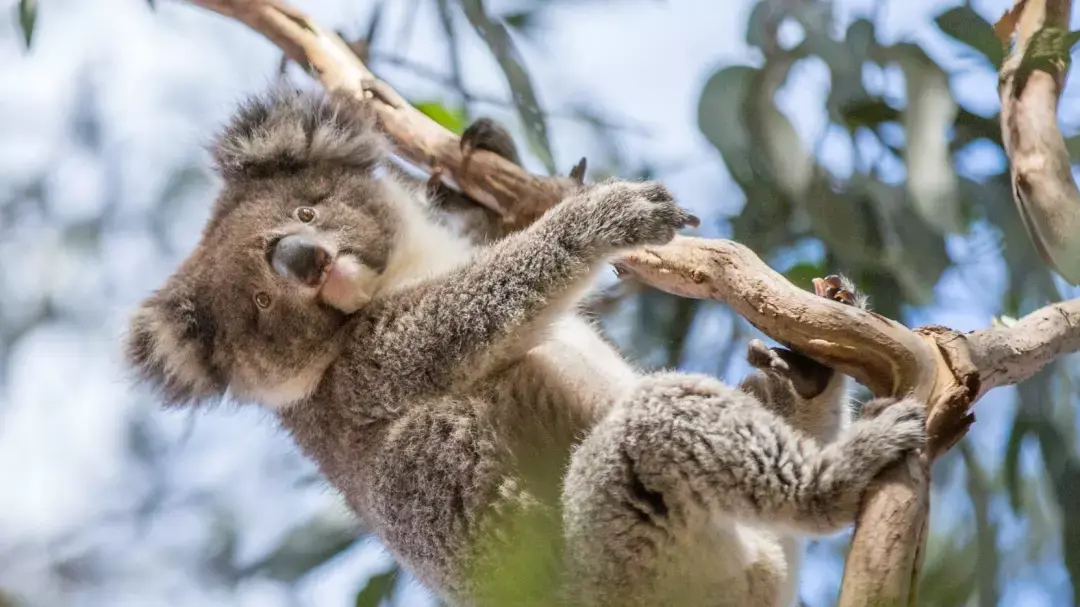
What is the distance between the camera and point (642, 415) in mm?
1952

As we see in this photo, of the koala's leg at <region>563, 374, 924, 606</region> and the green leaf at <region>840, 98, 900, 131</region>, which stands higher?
the green leaf at <region>840, 98, 900, 131</region>

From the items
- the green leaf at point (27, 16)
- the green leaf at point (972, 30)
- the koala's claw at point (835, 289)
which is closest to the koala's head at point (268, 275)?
the green leaf at point (27, 16)

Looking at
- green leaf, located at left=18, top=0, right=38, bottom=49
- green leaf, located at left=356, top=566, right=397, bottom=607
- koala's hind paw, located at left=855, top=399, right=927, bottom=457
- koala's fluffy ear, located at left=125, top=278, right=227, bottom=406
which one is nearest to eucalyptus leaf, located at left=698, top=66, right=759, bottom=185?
koala's hind paw, located at left=855, top=399, right=927, bottom=457

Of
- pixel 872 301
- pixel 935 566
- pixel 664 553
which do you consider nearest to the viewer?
pixel 935 566

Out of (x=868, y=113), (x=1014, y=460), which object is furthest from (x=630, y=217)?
(x=1014, y=460)

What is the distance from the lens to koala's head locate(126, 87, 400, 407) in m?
2.52

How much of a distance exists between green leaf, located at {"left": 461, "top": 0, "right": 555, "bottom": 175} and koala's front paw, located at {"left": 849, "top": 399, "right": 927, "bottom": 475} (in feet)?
2.69

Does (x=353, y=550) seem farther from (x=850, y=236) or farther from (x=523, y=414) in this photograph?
(x=850, y=236)

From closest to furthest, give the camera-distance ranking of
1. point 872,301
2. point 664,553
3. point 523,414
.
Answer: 1. point 664,553
2. point 872,301
3. point 523,414

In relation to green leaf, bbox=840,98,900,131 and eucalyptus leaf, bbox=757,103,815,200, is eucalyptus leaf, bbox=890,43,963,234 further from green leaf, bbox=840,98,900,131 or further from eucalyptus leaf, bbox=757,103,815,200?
eucalyptus leaf, bbox=757,103,815,200

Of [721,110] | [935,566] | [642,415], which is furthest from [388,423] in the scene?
[935,566]

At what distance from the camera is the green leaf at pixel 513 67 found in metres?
1.90

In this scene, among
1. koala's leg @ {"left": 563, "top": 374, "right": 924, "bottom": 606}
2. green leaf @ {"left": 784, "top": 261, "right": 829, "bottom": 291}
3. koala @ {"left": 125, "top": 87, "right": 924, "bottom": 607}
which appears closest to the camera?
koala's leg @ {"left": 563, "top": 374, "right": 924, "bottom": 606}

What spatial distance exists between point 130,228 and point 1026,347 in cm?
165
